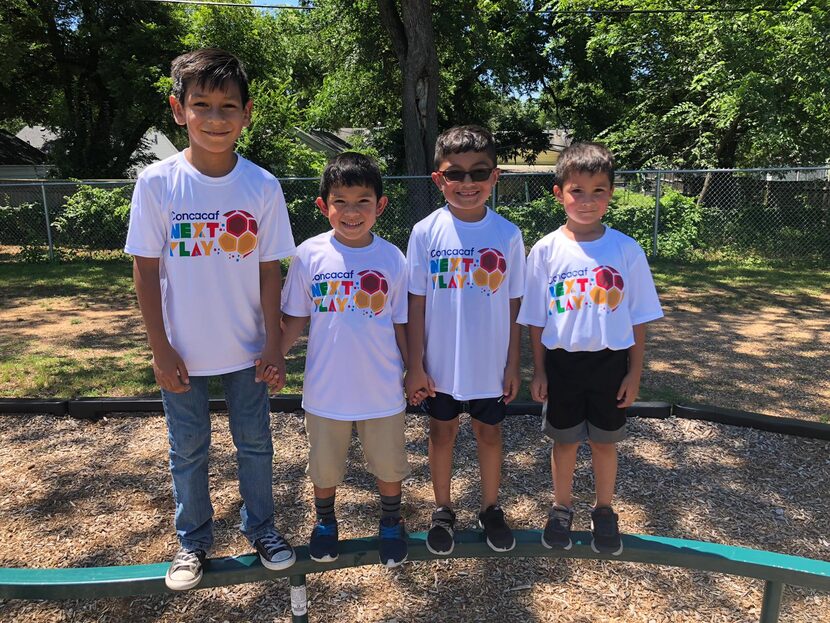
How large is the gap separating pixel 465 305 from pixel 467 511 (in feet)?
5.04

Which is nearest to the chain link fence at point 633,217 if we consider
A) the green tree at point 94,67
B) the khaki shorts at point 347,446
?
the green tree at point 94,67

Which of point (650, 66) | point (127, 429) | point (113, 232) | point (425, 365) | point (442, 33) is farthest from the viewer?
point (650, 66)

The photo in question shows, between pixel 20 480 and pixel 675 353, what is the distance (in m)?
5.47

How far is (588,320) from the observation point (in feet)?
7.22

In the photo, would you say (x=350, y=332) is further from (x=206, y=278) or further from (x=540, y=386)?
(x=540, y=386)

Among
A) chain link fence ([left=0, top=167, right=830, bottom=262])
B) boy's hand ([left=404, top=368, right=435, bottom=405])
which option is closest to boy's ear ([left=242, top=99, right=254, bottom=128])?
boy's hand ([left=404, top=368, right=435, bottom=405])

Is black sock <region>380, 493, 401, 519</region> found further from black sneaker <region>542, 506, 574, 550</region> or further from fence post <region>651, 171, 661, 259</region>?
fence post <region>651, 171, 661, 259</region>

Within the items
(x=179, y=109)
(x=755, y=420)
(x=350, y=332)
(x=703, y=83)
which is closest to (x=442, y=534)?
(x=350, y=332)

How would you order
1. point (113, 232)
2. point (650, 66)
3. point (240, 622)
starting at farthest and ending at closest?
point (650, 66)
point (113, 232)
point (240, 622)

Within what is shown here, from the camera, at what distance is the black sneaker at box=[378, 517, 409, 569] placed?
2.20m

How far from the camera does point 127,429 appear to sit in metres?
4.29

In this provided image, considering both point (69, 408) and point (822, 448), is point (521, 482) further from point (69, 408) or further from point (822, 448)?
point (69, 408)

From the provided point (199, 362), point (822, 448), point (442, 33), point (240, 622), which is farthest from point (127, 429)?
point (442, 33)

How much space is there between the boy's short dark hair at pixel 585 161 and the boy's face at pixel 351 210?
2.30 feet
